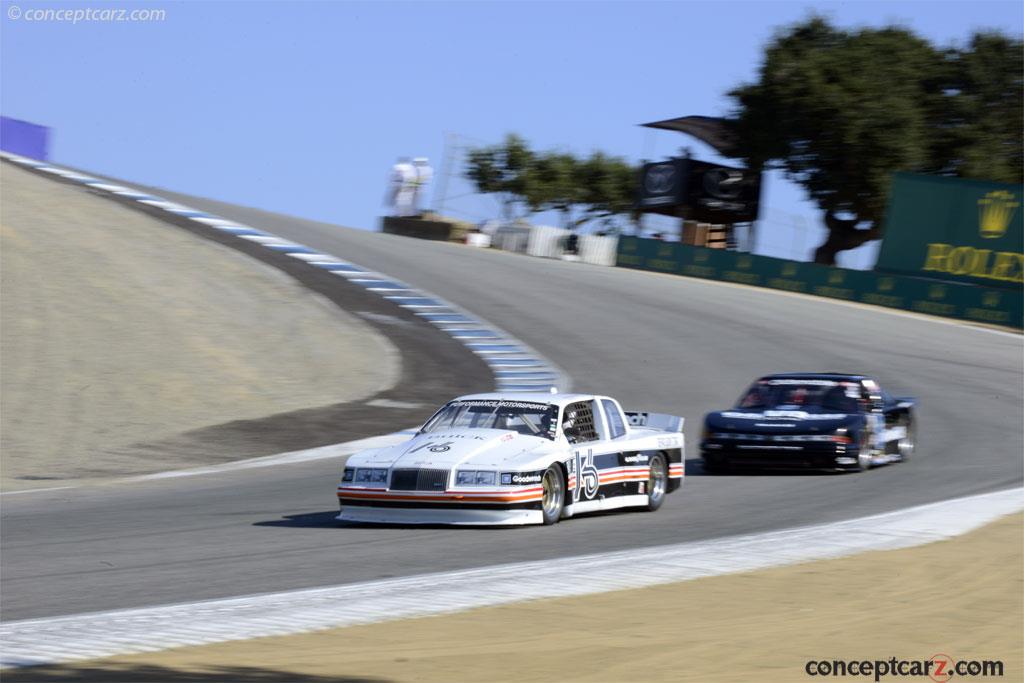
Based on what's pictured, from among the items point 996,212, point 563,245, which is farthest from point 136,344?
point 563,245

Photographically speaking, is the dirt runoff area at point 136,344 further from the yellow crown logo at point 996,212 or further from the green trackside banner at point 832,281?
the yellow crown logo at point 996,212

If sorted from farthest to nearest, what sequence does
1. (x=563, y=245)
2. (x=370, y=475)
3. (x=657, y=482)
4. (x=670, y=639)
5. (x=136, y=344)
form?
1. (x=563, y=245)
2. (x=136, y=344)
3. (x=657, y=482)
4. (x=370, y=475)
5. (x=670, y=639)

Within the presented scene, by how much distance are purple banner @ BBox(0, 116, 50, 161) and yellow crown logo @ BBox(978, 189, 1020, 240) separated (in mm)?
33178

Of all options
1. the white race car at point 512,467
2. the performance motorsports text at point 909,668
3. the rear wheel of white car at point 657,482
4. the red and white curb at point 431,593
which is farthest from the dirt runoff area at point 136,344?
the performance motorsports text at point 909,668

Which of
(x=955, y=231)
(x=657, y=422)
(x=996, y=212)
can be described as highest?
(x=996, y=212)

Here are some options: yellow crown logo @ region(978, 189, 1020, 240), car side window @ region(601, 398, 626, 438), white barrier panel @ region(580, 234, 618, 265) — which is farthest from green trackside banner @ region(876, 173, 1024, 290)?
car side window @ region(601, 398, 626, 438)

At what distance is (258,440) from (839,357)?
1456 cm

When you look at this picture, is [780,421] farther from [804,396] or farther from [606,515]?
[606,515]

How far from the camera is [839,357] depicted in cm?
2922

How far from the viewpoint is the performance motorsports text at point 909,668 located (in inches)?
259

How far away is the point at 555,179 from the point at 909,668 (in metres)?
92.7

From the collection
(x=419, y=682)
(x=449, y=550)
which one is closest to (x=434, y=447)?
(x=449, y=550)

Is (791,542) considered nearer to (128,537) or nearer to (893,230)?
(128,537)

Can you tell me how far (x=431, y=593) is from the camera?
834 cm
